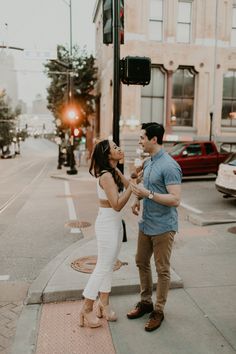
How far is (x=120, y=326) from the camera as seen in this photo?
392cm

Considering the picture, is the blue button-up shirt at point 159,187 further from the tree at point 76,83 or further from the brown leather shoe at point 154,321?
the tree at point 76,83

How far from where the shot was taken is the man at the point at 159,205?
360 cm

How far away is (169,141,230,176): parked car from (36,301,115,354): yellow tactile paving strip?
13.7 metres

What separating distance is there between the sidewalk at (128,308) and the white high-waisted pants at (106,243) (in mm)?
474

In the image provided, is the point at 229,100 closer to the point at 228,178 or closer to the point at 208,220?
the point at 228,178

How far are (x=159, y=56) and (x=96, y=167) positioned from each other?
2370cm

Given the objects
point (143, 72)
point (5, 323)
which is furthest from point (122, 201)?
point (143, 72)

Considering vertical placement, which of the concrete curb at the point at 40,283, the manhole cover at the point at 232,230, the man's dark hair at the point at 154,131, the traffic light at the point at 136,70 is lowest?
the manhole cover at the point at 232,230

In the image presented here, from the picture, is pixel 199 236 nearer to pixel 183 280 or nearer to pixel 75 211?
pixel 183 280

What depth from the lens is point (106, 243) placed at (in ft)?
12.4

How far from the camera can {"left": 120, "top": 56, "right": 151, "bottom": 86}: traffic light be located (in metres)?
6.19

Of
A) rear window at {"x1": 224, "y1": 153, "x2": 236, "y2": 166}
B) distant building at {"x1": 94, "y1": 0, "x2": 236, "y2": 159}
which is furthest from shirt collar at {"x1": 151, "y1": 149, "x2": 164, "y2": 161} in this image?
distant building at {"x1": 94, "y1": 0, "x2": 236, "y2": 159}

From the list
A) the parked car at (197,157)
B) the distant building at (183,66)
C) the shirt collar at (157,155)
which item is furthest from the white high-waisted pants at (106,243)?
the distant building at (183,66)

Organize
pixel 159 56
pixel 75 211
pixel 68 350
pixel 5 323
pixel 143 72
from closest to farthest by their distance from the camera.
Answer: pixel 68 350, pixel 5 323, pixel 143 72, pixel 75 211, pixel 159 56
